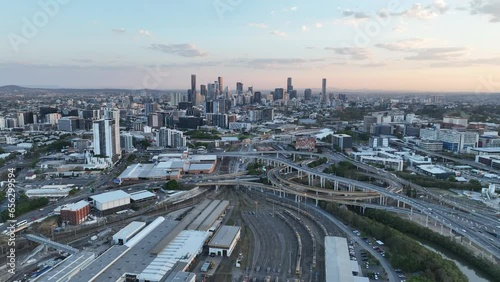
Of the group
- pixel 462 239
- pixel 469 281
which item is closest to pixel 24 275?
pixel 469 281

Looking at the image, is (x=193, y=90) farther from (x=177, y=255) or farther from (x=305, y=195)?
(x=177, y=255)

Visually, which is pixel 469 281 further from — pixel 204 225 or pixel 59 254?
pixel 59 254

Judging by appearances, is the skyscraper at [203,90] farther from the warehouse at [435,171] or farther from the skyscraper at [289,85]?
the warehouse at [435,171]

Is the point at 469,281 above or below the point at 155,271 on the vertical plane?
below

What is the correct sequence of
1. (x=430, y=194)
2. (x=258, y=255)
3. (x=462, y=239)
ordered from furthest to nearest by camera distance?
(x=430, y=194), (x=462, y=239), (x=258, y=255)

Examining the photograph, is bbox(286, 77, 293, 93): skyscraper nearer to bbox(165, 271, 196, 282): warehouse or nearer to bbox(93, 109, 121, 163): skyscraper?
bbox(93, 109, 121, 163): skyscraper

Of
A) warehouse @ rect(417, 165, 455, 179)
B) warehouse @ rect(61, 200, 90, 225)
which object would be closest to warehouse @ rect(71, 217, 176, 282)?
A: warehouse @ rect(61, 200, 90, 225)
